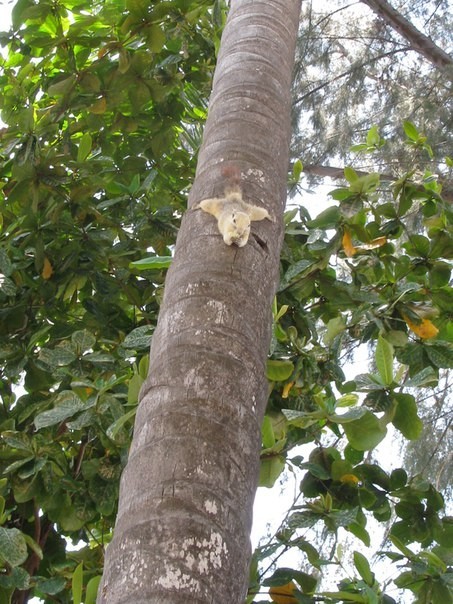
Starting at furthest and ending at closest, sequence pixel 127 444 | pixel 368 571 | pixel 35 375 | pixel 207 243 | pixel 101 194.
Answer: pixel 101 194, pixel 35 375, pixel 127 444, pixel 368 571, pixel 207 243

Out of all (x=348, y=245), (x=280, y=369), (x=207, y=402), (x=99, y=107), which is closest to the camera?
(x=207, y=402)

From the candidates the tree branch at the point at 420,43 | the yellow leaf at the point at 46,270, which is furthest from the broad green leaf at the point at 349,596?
the tree branch at the point at 420,43

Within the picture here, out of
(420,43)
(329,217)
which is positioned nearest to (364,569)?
(329,217)

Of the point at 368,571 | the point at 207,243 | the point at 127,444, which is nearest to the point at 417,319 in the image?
the point at 368,571

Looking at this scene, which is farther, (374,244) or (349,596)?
(374,244)

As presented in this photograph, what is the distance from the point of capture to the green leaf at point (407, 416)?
176 centimetres

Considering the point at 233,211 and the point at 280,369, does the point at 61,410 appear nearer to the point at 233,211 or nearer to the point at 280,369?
the point at 280,369

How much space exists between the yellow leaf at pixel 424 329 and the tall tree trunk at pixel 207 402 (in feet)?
2.17

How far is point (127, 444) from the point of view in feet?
6.27

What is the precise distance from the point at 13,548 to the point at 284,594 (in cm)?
58

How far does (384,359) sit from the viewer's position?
171cm

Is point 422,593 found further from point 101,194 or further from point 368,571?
point 101,194

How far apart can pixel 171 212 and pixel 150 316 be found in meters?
Answer: 0.32

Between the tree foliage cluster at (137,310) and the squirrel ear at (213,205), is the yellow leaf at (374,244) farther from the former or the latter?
the squirrel ear at (213,205)
